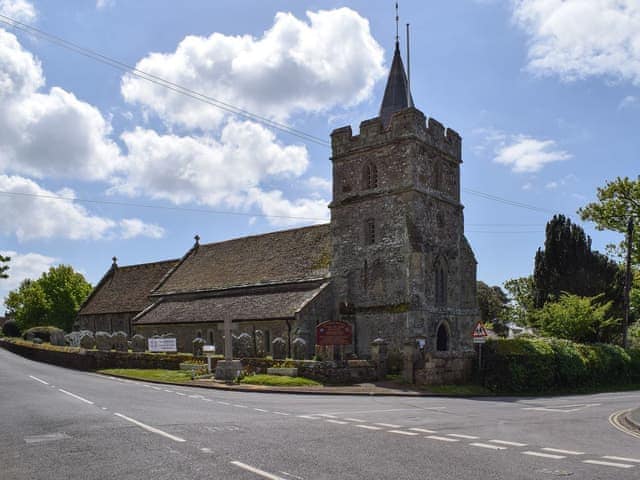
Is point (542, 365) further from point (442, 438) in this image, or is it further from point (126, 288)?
point (126, 288)

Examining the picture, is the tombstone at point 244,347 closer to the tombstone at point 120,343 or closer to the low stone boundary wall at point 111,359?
the low stone boundary wall at point 111,359

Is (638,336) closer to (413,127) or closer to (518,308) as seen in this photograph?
(518,308)

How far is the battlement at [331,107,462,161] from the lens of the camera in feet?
106

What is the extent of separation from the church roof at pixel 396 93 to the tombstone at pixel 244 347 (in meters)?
14.6

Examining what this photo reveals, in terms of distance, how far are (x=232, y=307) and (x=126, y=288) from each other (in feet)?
61.3

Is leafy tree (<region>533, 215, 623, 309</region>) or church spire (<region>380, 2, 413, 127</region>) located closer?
church spire (<region>380, 2, 413, 127</region>)

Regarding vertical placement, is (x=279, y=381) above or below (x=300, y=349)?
below

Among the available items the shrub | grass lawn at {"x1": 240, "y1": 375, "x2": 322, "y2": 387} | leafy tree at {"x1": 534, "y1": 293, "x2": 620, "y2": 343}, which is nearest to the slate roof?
grass lawn at {"x1": 240, "y1": 375, "x2": 322, "y2": 387}

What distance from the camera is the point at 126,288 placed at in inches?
2020

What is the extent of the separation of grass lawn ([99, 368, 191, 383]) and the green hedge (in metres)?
13.8

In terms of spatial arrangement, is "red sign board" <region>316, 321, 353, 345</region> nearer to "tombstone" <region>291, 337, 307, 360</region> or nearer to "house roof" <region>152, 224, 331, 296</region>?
"tombstone" <region>291, 337, 307, 360</region>

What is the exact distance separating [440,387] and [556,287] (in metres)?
26.0

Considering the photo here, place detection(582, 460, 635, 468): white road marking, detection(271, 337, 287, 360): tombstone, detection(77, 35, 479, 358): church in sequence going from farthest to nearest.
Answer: detection(77, 35, 479, 358): church, detection(271, 337, 287, 360): tombstone, detection(582, 460, 635, 468): white road marking

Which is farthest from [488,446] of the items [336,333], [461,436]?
[336,333]
